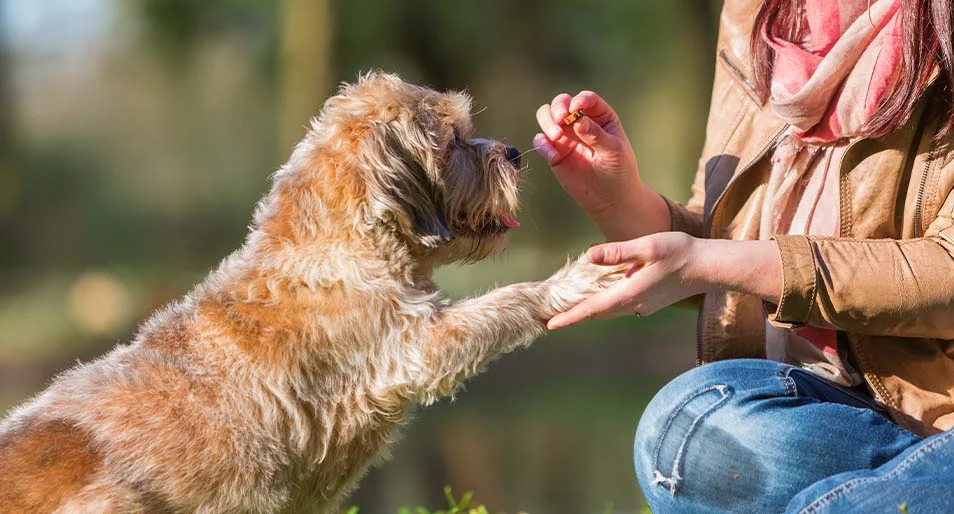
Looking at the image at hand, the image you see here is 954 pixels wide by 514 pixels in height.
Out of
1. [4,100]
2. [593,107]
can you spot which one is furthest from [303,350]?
[4,100]

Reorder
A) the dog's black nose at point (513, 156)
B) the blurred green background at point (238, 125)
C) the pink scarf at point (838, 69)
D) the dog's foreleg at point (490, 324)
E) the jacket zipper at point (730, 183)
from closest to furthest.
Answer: the pink scarf at point (838, 69) < the dog's foreleg at point (490, 324) < the jacket zipper at point (730, 183) < the dog's black nose at point (513, 156) < the blurred green background at point (238, 125)

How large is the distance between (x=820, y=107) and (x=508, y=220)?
1211 mm

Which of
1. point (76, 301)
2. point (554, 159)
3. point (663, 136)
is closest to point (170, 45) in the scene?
point (76, 301)

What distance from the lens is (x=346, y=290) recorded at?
12.0 ft

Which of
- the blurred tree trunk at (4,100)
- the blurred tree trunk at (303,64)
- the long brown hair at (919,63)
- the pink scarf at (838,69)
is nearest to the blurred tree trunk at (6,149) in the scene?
the blurred tree trunk at (4,100)

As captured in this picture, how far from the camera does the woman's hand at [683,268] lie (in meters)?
3.36

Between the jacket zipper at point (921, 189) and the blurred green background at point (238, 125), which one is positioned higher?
the blurred green background at point (238, 125)

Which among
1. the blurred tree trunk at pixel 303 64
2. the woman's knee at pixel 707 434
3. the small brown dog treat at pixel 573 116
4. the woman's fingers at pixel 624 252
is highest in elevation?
the blurred tree trunk at pixel 303 64

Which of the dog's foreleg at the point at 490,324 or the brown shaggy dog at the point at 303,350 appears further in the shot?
the dog's foreleg at the point at 490,324

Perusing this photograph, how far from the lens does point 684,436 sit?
139 inches

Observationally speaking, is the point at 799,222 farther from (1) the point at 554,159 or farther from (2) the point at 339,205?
(2) the point at 339,205

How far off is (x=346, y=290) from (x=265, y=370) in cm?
38

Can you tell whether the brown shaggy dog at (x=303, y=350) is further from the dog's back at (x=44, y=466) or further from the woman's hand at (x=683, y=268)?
the woman's hand at (x=683, y=268)

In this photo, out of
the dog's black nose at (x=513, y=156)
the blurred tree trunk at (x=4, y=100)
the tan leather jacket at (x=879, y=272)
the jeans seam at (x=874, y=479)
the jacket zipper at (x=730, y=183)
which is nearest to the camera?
the jeans seam at (x=874, y=479)
